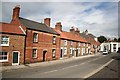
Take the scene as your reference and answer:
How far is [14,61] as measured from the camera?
28.2m

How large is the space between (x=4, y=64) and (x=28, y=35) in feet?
22.7

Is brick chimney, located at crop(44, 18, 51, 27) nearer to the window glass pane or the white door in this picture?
the white door

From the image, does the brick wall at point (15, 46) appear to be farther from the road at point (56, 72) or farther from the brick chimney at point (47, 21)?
the brick chimney at point (47, 21)

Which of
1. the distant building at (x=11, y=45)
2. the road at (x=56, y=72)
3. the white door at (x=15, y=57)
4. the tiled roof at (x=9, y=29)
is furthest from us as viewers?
the white door at (x=15, y=57)

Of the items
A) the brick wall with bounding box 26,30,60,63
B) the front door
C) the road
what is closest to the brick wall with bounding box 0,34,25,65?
the front door

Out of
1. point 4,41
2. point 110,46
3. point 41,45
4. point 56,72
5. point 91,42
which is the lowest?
point 56,72

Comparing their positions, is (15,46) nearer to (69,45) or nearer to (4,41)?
(4,41)

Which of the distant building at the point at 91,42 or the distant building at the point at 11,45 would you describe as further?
the distant building at the point at 91,42

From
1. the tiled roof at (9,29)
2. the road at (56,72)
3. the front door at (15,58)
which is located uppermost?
the tiled roof at (9,29)

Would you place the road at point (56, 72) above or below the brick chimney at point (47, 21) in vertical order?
below

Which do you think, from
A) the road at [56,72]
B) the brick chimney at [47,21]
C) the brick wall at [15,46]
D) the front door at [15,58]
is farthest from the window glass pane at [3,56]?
the brick chimney at [47,21]

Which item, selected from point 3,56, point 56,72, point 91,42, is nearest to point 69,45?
point 3,56

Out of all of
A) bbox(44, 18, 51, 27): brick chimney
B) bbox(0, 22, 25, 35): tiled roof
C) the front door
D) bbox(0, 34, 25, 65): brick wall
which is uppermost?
bbox(44, 18, 51, 27): brick chimney

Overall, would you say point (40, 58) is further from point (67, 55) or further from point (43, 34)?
point (67, 55)
